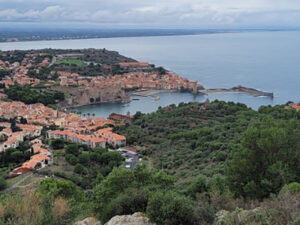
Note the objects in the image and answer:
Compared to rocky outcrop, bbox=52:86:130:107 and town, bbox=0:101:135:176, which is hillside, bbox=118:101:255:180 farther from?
rocky outcrop, bbox=52:86:130:107

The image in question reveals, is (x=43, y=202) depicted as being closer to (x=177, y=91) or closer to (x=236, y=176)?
(x=236, y=176)

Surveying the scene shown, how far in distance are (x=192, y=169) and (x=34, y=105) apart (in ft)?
67.3

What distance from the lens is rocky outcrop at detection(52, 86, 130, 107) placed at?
34.4 m

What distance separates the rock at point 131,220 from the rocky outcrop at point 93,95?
29.4m

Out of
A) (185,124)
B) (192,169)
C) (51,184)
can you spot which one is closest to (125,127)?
(185,124)

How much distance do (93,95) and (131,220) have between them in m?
30.7

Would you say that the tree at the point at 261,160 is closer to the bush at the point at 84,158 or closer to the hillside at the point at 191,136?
the hillside at the point at 191,136

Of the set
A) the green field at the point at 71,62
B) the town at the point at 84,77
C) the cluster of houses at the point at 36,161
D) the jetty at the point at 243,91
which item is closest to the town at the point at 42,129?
the cluster of houses at the point at 36,161

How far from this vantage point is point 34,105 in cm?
2883

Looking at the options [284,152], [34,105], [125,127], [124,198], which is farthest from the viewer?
[34,105]

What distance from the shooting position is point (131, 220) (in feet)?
15.9

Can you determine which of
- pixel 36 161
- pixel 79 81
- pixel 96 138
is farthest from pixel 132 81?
pixel 36 161

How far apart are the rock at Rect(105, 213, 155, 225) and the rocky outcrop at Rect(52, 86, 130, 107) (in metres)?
29.4

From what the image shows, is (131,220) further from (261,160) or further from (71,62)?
(71,62)
